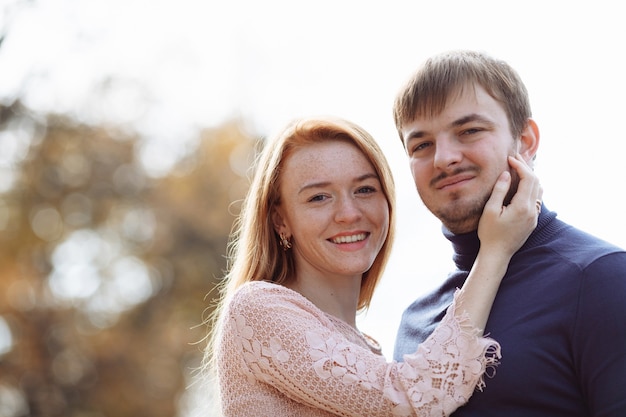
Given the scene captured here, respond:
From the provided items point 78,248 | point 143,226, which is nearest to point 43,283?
point 78,248

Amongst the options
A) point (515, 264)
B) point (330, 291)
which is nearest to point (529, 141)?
point (515, 264)

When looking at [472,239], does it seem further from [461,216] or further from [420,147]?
[420,147]

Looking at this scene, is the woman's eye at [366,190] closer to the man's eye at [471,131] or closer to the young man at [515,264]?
the young man at [515,264]

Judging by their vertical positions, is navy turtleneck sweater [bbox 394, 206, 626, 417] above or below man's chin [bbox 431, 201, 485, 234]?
below

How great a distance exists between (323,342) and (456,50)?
1096mm

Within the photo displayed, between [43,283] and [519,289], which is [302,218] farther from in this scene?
[43,283]

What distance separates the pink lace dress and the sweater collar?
317 mm

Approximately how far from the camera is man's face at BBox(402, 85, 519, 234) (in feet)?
9.61

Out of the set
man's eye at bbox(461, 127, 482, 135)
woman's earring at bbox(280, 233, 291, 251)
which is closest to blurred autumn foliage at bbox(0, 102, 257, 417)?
woman's earring at bbox(280, 233, 291, 251)

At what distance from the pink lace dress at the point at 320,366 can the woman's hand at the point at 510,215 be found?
27cm

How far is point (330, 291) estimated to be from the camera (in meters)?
3.49

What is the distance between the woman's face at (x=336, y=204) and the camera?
3.34 m

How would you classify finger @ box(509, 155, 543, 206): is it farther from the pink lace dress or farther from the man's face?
the pink lace dress

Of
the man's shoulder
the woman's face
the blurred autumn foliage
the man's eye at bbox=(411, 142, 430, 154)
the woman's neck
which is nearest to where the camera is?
the man's shoulder
